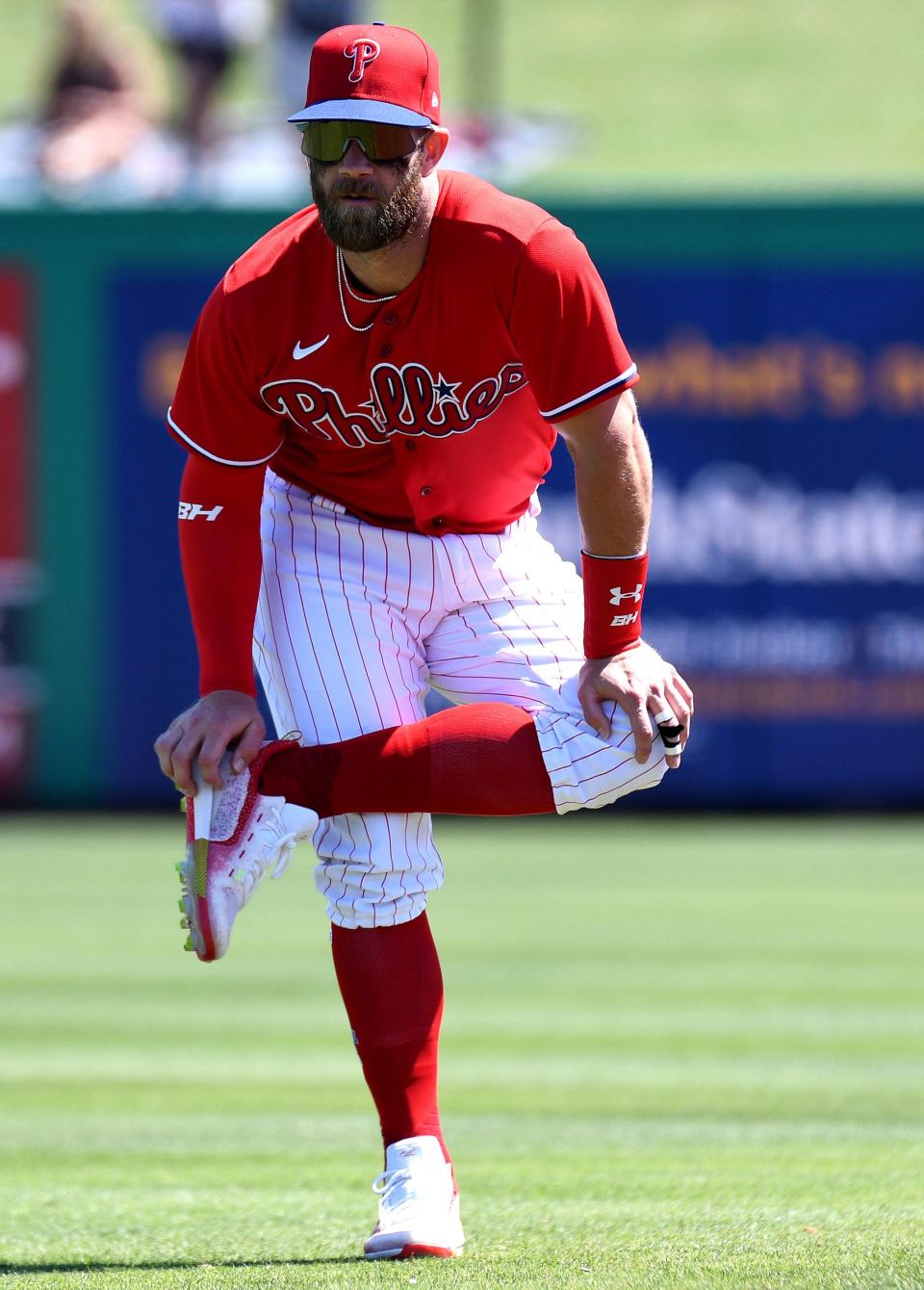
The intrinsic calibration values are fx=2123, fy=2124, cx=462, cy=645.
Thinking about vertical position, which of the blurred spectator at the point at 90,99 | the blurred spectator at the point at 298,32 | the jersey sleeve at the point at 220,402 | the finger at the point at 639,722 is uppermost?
the blurred spectator at the point at 298,32

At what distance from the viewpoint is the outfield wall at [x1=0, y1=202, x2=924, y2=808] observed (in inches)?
464

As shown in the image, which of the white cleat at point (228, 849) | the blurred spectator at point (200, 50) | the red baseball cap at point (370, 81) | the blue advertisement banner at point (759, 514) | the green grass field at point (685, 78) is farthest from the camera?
the green grass field at point (685, 78)

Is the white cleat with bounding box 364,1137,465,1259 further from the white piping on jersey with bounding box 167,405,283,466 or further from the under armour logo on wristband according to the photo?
the white piping on jersey with bounding box 167,405,283,466

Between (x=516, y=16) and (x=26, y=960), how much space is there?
16089 mm

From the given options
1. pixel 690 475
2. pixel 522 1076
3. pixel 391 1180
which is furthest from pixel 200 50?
pixel 391 1180

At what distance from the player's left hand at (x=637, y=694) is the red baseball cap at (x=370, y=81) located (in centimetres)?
98

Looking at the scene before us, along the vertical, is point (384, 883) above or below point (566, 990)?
above

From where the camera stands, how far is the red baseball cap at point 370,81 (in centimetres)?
344

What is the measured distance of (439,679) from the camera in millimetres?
3990

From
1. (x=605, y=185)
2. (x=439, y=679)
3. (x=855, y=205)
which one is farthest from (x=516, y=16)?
(x=439, y=679)

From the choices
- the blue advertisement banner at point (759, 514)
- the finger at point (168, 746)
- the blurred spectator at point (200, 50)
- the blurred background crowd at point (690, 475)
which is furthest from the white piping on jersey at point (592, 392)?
the blurred spectator at point (200, 50)

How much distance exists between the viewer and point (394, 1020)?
3756 mm

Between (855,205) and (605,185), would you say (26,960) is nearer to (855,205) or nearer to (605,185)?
(855,205)

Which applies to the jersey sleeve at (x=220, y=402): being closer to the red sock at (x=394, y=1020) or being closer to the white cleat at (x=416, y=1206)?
the red sock at (x=394, y=1020)
